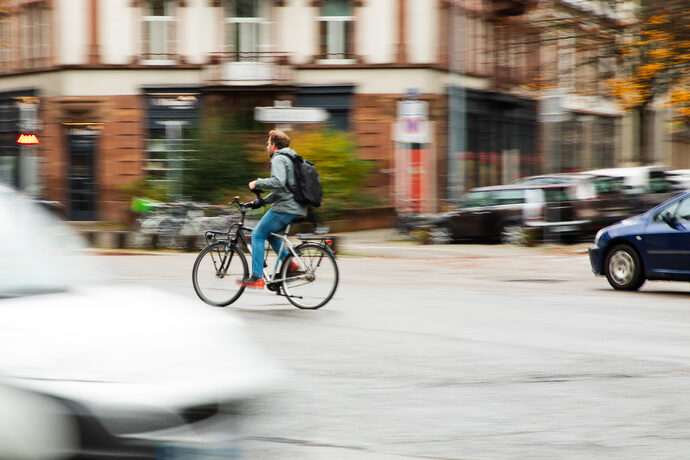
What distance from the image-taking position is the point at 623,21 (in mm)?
33688

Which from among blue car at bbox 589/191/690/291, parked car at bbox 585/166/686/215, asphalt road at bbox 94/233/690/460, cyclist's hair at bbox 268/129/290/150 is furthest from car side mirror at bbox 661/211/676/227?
parked car at bbox 585/166/686/215

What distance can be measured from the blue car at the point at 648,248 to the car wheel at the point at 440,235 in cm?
1006

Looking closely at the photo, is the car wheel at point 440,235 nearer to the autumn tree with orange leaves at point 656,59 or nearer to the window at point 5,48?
the autumn tree with orange leaves at point 656,59

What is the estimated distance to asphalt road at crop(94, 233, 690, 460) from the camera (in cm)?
553

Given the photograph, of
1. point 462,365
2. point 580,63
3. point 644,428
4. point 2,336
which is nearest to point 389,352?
point 462,365

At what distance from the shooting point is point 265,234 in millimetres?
11039

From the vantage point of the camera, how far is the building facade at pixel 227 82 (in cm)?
3262

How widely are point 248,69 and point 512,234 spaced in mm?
12058

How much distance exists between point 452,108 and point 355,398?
27.6 meters

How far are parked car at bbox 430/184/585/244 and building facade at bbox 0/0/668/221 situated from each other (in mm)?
6876

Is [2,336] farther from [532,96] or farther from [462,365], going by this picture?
[532,96]

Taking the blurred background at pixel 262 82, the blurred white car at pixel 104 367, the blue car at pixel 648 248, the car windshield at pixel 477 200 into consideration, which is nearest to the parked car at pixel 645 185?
the car windshield at pixel 477 200

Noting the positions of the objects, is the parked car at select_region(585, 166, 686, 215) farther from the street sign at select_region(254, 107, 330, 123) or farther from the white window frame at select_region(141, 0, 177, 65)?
the white window frame at select_region(141, 0, 177, 65)

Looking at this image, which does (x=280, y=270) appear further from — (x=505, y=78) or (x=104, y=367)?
(x=505, y=78)
